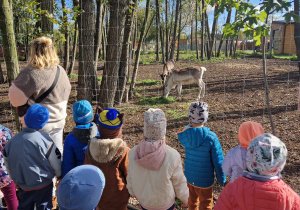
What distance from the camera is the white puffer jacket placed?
2246 mm

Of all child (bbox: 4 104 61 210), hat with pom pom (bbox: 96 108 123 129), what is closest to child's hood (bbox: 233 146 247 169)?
hat with pom pom (bbox: 96 108 123 129)

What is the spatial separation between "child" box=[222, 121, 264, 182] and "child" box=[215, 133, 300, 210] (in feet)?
2.20

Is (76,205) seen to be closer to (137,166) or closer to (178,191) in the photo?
(137,166)

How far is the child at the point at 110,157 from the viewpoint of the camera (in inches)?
92.0

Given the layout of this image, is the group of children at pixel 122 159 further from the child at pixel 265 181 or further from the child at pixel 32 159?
the child at pixel 265 181

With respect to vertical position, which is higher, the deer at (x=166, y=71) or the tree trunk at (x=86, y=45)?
the tree trunk at (x=86, y=45)

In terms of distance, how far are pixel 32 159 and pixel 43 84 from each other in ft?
2.82

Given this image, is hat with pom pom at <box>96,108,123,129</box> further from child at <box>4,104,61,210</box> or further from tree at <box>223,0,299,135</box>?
tree at <box>223,0,299,135</box>

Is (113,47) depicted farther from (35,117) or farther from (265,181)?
(265,181)

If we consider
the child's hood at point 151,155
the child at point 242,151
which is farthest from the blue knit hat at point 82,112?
the child at point 242,151

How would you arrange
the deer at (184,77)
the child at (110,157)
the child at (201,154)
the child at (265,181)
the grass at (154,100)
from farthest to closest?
the deer at (184,77) → the grass at (154,100) → the child at (201,154) → the child at (110,157) → the child at (265,181)

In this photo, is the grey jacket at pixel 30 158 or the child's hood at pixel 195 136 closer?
the grey jacket at pixel 30 158

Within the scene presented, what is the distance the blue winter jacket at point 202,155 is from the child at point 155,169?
1.64 feet

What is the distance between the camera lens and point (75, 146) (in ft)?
8.68
